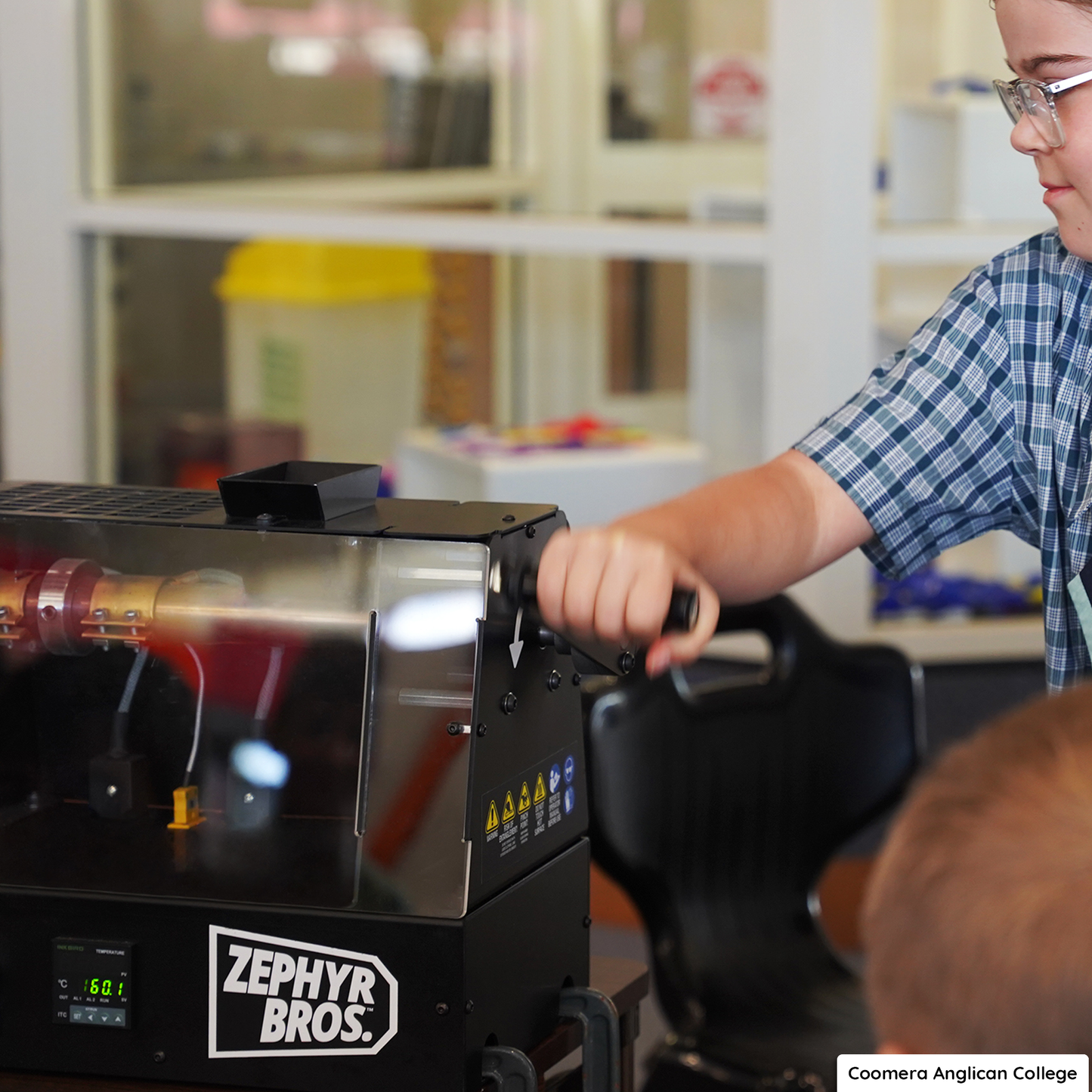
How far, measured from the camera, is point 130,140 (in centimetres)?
264

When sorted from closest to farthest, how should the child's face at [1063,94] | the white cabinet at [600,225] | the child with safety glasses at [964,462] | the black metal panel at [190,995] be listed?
the black metal panel at [190,995]
the child's face at [1063,94]
the child with safety glasses at [964,462]
the white cabinet at [600,225]

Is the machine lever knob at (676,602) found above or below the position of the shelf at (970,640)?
above

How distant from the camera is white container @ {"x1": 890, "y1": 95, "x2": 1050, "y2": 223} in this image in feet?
7.36

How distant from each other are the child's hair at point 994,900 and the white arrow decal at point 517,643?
315 millimetres

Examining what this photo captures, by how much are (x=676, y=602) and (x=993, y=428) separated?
386 millimetres

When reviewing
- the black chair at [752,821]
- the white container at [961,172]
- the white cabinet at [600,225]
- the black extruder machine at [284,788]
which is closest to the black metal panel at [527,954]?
the black extruder machine at [284,788]

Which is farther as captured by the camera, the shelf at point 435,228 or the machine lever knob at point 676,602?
the shelf at point 435,228

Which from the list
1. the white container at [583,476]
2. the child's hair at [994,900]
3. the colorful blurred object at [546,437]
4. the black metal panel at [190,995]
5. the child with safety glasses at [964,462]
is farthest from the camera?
the colorful blurred object at [546,437]

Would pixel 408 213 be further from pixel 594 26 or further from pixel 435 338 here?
pixel 594 26

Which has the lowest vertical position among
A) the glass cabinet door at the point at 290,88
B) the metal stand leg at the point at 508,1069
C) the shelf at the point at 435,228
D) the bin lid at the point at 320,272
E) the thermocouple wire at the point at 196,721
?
the metal stand leg at the point at 508,1069

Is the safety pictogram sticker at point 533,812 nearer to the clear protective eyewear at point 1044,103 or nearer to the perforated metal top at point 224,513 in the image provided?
the perforated metal top at point 224,513

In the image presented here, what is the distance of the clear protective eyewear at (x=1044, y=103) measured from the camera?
0.90m

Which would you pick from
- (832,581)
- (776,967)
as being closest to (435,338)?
(832,581)

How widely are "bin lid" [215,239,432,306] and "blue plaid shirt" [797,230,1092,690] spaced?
5.32ft
